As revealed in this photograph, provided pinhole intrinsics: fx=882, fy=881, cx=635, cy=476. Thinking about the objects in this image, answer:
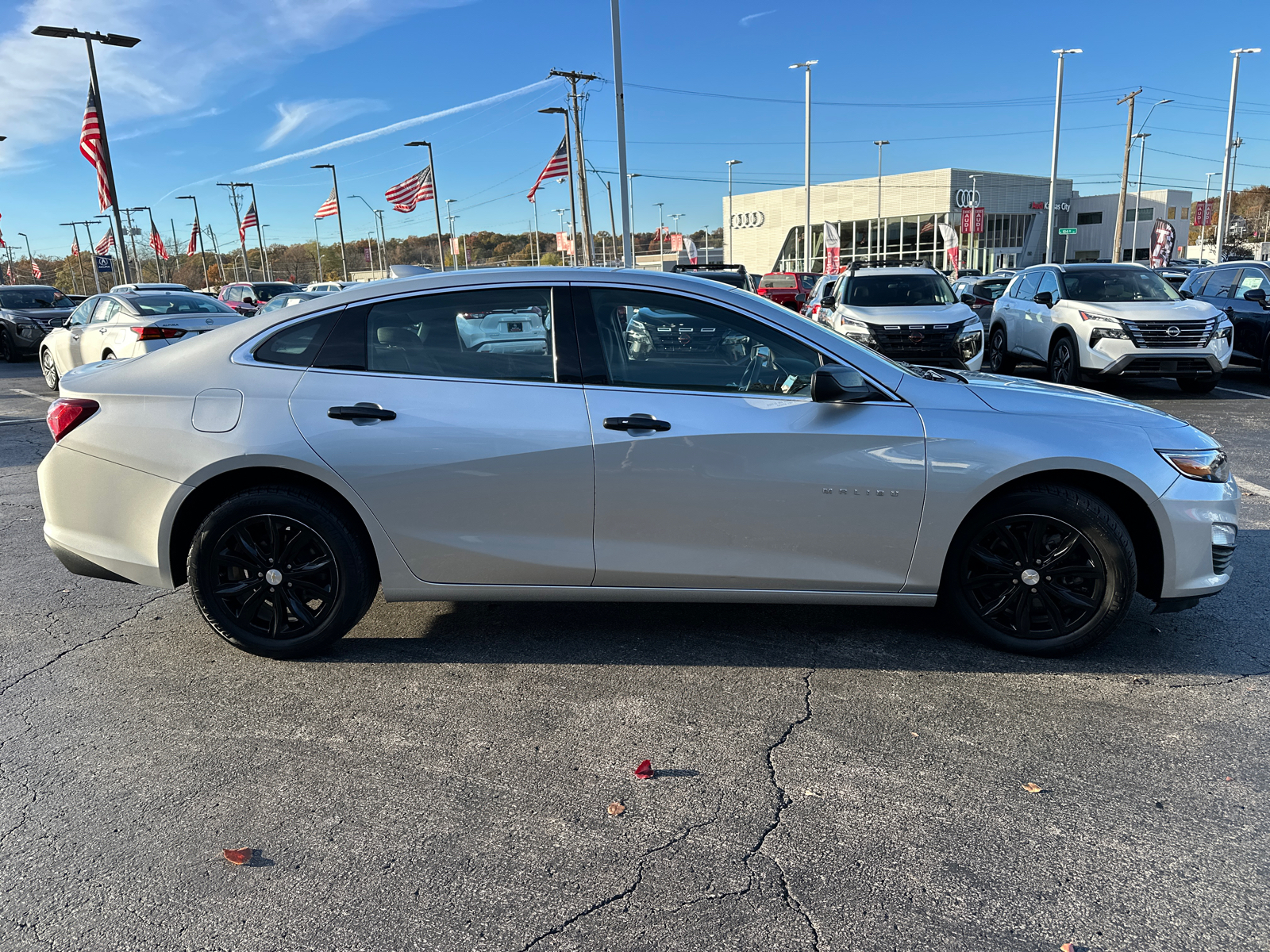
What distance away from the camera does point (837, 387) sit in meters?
3.45

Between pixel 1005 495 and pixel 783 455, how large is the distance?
0.95m

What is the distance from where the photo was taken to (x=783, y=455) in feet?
11.4

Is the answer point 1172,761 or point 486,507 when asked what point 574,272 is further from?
point 1172,761

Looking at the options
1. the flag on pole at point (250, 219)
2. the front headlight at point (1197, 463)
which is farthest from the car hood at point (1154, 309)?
the flag on pole at point (250, 219)

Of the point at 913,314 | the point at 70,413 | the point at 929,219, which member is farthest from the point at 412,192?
the point at 929,219

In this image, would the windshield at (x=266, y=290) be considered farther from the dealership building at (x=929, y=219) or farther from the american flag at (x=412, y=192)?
the dealership building at (x=929, y=219)

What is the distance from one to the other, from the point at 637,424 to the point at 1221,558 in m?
2.48

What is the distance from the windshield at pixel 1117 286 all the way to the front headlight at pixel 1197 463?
911 centimetres

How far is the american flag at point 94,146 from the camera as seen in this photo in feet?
69.0

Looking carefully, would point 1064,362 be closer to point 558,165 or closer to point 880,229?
point 558,165

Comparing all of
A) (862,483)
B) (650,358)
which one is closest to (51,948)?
(650,358)

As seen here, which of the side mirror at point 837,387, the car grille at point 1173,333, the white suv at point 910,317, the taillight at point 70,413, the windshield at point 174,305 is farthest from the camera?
the windshield at point 174,305

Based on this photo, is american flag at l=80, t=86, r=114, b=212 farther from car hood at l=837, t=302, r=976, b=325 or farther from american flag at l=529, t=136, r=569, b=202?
car hood at l=837, t=302, r=976, b=325

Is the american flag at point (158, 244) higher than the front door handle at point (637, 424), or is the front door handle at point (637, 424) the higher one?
the american flag at point (158, 244)
